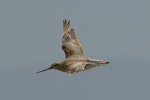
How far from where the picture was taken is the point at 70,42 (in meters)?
43.0

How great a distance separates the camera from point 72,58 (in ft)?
128

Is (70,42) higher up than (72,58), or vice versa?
(70,42)

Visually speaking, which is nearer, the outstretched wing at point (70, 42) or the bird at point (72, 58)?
the bird at point (72, 58)

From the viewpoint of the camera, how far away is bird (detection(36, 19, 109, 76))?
35.7 m

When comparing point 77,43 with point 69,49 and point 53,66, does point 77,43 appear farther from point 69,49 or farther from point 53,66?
point 53,66

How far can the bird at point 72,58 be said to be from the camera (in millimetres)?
35719

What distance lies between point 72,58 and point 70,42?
416 cm

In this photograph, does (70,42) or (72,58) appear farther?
(70,42)

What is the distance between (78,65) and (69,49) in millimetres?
6049

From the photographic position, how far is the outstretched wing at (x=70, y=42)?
41.2 metres

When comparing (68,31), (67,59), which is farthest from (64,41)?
(67,59)

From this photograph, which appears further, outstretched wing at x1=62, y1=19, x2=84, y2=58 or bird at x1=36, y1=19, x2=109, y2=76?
outstretched wing at x1=62, y1=19, x2=84, y2=58

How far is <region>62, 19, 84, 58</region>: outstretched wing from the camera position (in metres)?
41.2

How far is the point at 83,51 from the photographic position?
41062 millimetres
